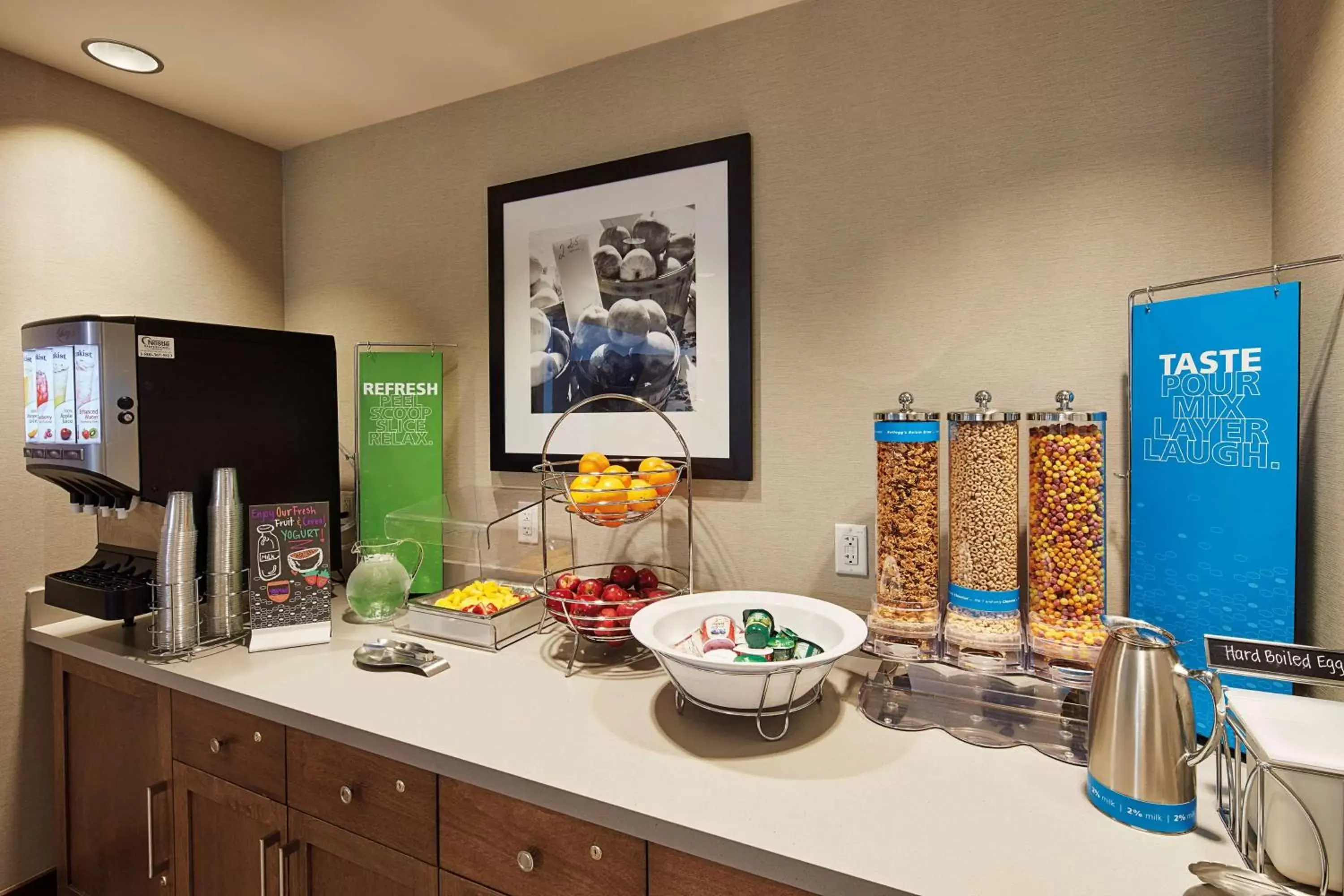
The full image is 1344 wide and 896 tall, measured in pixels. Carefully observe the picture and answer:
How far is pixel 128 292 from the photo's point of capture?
200cm

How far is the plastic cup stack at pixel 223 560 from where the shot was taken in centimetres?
155

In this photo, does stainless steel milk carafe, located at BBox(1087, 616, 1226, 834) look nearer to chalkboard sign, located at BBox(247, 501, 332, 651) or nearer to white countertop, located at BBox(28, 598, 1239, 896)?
white countertop, located at BBox(28, 598, 1239, 896)

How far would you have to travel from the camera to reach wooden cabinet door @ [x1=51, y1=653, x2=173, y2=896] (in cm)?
147

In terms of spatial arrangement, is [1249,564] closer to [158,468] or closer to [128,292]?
[158,468]

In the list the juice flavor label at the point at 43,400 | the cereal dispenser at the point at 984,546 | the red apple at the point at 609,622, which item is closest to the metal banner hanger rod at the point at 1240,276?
the cereal dispenser at the point at 984,546

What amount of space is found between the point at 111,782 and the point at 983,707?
1995mm

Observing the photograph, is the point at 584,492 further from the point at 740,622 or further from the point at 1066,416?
the point at 1066,416

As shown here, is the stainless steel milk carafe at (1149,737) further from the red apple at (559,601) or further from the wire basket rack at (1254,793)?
A: the red apple at (559,601)

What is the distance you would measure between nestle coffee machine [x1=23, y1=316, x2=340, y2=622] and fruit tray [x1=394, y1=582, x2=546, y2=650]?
1.74 ft

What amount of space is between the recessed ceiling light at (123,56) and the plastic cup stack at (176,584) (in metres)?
1.23

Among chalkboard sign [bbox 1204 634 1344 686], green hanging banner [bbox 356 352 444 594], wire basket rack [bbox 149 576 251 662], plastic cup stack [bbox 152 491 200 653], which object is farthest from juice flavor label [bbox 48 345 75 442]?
chalkboard sign [bbox 1204 634 1344 686]

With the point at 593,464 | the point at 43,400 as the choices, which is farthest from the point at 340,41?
the point at 593,464

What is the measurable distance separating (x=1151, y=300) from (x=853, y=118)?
74 cm

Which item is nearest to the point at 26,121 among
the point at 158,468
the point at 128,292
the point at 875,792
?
the point at 128,292
